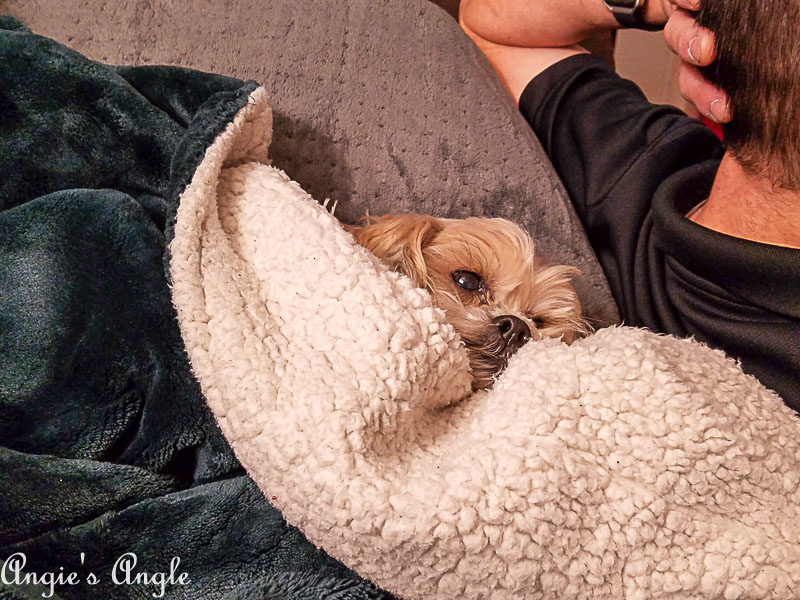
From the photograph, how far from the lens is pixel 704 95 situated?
120 centimetres

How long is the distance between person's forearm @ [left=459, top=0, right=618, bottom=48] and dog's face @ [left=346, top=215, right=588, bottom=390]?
27.7 inches

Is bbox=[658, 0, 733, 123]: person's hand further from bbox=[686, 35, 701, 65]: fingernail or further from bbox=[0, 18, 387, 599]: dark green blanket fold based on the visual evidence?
bbox=[0, 18, 387, 599]: dark green blanket fold

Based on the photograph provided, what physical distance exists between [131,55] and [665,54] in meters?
3.42

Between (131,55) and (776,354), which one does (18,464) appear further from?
(776,354)

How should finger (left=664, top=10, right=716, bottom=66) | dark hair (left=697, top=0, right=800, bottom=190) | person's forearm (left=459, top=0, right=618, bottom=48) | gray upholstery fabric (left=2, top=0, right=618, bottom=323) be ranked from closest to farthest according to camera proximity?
1. dark hair (left=697, top=0, right=800, bottom=190)
2. finger (left=664, top=10, right=716, bottom=66)
3. gray upholstery fabric (left=2, top=0, right=618, bottom=323)
4. person's forearm (left=459, top=0, right=618, bottom=48)

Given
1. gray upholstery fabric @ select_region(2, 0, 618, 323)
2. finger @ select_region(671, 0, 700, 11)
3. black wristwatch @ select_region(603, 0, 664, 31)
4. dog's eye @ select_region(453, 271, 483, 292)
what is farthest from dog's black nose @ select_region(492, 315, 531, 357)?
black wristwatch @ select_region(603, 0, 664, 31)

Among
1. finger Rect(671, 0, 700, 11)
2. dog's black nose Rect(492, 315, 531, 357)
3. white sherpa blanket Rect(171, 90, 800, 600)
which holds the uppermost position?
finger Rect(671, 0, 700, 11)

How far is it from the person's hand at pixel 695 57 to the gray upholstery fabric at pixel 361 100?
35cm

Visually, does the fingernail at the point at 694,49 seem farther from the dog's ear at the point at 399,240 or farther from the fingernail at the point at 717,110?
the dog's ear at the point at 399,240

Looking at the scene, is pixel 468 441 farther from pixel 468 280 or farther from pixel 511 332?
pixel 468 280

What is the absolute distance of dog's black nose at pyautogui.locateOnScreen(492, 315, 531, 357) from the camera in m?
1.16

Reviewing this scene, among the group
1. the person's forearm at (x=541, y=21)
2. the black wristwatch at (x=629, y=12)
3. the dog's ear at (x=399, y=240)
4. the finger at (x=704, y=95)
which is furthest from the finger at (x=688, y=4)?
the dog's ear at (x=399, y=240)

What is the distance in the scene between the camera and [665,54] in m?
3.65

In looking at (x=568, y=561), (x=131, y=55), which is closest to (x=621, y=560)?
(x=568, y=561)
